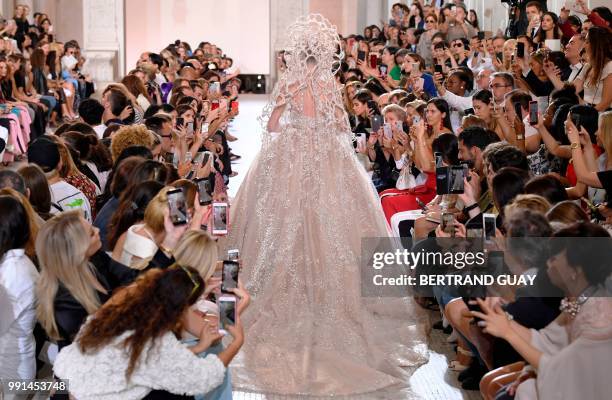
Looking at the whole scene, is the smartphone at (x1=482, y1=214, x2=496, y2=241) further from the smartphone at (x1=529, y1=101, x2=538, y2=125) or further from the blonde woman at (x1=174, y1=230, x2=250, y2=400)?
the smartphone at (x1=529, y1=101, x2=538, y2=125)

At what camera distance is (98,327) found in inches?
127

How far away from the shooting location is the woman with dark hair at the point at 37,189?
5.02 metres

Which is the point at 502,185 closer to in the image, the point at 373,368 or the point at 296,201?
the point at 373,368

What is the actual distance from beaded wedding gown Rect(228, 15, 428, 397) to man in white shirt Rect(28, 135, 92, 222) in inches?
38.1

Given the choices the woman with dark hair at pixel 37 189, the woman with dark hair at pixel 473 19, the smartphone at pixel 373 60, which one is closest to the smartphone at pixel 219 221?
the woman with dark hair at pixel 37 189

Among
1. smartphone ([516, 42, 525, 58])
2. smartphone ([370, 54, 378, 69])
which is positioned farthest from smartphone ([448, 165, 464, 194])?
smartphone ([370, 54, 378, 69])

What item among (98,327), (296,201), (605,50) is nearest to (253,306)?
(296,201)

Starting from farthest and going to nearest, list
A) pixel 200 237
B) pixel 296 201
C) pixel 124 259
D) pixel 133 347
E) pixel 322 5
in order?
pixel 322 5, pixel 296 201, pixel 124 259, pixel 200 237, pixel 133 347

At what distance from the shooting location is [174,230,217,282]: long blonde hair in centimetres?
370

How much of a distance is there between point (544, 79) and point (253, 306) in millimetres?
3895

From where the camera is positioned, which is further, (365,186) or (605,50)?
(605,50)

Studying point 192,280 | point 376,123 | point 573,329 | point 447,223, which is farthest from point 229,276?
point 376,123

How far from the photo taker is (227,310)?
3.69 metres

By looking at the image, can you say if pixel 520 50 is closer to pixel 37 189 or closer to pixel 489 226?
pixel 489 226
